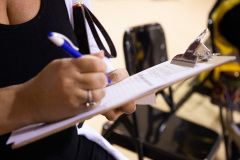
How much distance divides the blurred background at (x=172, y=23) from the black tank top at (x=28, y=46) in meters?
1.29

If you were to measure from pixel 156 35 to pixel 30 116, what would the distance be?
3.70 feet

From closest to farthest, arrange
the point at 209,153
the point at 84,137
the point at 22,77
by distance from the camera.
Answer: the point at 22,77
the point at 84,137
the point at 209,153

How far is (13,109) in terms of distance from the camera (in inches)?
14.6

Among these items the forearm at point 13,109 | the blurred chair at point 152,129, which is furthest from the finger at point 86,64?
the blurred chair at point 152,129

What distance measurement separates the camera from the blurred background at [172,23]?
7.02ft

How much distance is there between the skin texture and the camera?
0.33 meters

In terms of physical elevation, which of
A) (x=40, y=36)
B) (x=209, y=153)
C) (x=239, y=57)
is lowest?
(x=209, y=153)

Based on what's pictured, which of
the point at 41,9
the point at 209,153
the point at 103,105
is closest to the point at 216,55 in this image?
the point at 103,105

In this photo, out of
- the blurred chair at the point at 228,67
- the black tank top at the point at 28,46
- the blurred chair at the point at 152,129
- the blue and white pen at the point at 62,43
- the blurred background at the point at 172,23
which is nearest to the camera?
the blue and white pen at the point at 62,43

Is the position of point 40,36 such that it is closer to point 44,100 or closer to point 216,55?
point 44,100

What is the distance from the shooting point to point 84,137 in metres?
0.68

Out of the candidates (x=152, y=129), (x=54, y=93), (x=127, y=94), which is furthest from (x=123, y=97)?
(x=152, y=129)

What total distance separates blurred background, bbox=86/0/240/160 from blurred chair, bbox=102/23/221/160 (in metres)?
0.53

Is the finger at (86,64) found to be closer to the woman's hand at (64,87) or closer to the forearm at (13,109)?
the woman's hand at (64,87)
